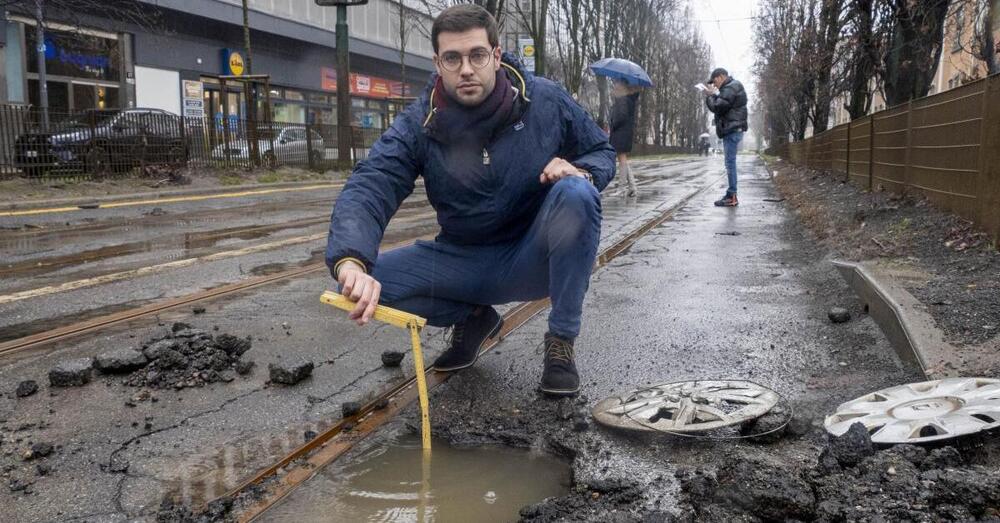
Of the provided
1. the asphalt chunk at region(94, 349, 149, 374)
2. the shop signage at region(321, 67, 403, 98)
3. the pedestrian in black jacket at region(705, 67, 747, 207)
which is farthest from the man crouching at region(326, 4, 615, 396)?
the shop signage at region(321, 67, 403, 98)

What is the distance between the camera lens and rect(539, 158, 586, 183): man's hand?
123 inches

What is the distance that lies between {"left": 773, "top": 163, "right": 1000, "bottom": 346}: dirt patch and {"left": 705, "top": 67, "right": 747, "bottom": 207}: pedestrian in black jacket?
5.07ft

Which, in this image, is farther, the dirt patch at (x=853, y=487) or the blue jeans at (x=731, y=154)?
the blue jeans at (x=731, y=154)

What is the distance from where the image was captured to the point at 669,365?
11.9 ft

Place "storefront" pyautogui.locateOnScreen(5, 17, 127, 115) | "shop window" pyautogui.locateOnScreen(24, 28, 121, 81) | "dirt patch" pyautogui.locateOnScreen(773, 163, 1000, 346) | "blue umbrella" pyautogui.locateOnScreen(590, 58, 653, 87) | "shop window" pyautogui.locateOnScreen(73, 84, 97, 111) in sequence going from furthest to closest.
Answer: "shop window" pyautogui.locateOnScreen(73, 84, 97, 111), "shop window" pyautogui.locateOnScreen(24, 28, 121, 81), "storefront" pyautogui.locateOnScreen(5, 17, 127, 115), "blue umbrella" pyautogui.locateOnScreen(590, 58, 653, 87), "dirt patch" pyautogui.locateOnScreen(773, 163, 1000, 346)

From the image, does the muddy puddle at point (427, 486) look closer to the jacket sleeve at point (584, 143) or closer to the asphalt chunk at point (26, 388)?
the jacket sleeve at point (584, 143)

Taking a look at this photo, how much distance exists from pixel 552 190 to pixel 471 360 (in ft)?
3.00

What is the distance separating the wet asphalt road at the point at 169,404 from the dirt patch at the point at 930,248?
1854 millimetres

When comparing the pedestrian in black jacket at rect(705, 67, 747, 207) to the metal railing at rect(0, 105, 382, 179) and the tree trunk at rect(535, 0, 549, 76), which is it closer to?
the metal railing at rect(0, 105, 382, 179)

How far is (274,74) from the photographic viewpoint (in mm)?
32625

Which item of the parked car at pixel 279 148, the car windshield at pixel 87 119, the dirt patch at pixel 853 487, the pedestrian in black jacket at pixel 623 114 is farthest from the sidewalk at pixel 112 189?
the dirt patch at pixel 853 487

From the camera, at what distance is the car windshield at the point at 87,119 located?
15.5 metres

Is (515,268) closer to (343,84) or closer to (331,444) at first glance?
(331,444)

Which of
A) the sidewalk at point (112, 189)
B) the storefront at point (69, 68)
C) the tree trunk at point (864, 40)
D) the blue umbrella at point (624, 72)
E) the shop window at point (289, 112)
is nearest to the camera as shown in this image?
the sidewalk at point (112, 189)
